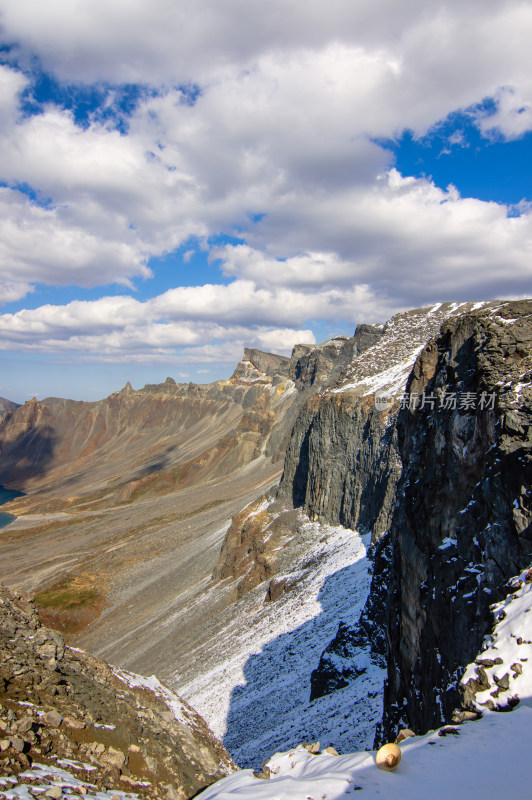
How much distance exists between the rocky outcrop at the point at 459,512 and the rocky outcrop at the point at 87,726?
686 centimetres

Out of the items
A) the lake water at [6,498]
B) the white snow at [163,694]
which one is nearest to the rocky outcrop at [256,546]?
the white snow at [163,694]

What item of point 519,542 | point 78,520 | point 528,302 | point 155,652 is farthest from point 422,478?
point 78,520

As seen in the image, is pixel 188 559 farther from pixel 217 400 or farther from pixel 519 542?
pixel 217 400

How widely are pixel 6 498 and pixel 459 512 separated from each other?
640 feet

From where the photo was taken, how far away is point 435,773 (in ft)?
21.6

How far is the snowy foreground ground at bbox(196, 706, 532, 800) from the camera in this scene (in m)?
6.12

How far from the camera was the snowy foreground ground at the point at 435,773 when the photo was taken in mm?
6121

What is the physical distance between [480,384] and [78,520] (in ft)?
398

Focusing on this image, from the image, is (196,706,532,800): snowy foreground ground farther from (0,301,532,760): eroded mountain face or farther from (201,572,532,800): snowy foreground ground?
(0,301,532,760): eroded mountain face

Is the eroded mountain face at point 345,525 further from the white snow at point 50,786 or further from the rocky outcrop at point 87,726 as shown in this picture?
the white snow at point 50,786

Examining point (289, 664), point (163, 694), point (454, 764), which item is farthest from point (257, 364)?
point (454, 764)

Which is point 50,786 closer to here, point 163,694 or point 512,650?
point 512,650

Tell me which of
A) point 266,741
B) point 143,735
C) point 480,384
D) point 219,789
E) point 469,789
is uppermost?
point 480,384

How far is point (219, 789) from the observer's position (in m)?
8.23
